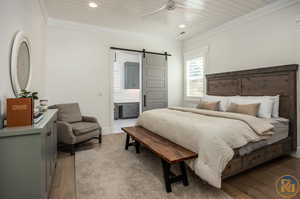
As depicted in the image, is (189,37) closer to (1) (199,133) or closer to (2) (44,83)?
(1) (199,133)

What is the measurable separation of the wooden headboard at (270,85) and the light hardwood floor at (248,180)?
1.93 ft

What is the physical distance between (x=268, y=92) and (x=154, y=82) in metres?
2.85

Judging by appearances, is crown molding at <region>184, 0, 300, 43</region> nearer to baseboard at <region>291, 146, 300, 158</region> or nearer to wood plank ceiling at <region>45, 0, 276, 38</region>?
wood plank ceiling at <region>45, 0, 276, 38</region>

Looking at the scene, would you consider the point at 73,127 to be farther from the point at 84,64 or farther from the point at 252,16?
the point at 252,16

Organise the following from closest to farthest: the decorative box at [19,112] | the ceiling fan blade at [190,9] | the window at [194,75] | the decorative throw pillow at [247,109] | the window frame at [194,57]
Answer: the decorative box at [19,112] < the decorative throw pillow at [247,109] < the ceiling fan blade at [190,9] < the window frame at [194,57] < the window at [194,75]

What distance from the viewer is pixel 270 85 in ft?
9.62

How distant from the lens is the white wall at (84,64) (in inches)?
144

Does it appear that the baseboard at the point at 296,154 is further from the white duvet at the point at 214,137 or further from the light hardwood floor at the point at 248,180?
the white duvet at the point at 214,137

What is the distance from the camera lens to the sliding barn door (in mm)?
4688

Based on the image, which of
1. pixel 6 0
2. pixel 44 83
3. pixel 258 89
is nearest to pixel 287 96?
pixel 258 89

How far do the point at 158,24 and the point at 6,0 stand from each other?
3057mm

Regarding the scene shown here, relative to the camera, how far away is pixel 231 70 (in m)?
3.77

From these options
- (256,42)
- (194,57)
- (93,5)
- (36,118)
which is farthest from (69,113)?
(256,42)

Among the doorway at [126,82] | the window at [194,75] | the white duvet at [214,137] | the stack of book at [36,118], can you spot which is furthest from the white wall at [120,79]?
the stack of book at [36,118]
